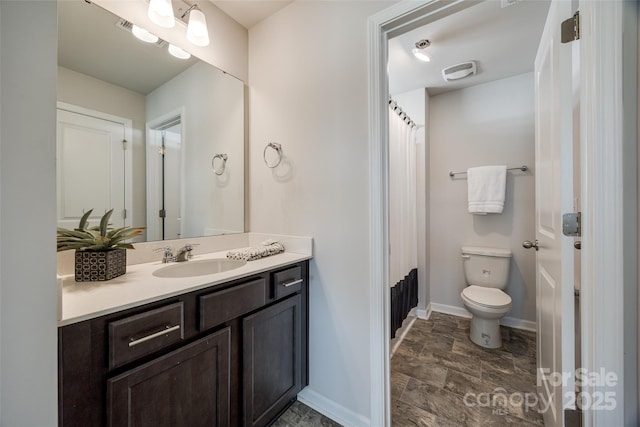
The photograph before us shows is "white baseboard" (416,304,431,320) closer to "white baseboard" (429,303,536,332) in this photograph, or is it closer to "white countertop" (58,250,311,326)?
"white baseboard" (429,303,536,332)

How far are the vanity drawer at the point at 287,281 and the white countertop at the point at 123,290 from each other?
0.21 ft

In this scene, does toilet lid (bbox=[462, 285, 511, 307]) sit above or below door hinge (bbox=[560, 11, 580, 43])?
below

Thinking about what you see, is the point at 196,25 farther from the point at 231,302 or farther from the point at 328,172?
the point at 231,302

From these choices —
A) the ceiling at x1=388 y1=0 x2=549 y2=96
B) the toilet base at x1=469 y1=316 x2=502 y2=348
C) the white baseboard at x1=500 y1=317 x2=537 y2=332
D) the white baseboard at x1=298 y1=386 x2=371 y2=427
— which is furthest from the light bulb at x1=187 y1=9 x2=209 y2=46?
the white baseboard at x1=500 y1=317 x2=537 y2=332

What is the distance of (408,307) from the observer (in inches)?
85.8

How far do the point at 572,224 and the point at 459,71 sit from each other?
1904 millimetres

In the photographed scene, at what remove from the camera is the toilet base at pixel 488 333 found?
197cm

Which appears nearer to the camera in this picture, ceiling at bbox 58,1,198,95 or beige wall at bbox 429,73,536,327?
ceiling at bbox 58,1,198,95

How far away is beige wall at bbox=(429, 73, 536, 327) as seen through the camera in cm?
226

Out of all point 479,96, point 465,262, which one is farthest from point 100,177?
point 479,96

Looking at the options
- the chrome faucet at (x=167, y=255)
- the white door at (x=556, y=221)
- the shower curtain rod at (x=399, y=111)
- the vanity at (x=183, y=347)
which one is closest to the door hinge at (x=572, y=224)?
the white door at (x=556, y=221)

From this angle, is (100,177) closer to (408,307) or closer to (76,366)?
(76,366)

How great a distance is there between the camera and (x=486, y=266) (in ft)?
7.52

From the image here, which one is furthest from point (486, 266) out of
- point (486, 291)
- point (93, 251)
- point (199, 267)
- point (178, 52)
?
point (178, 52)
